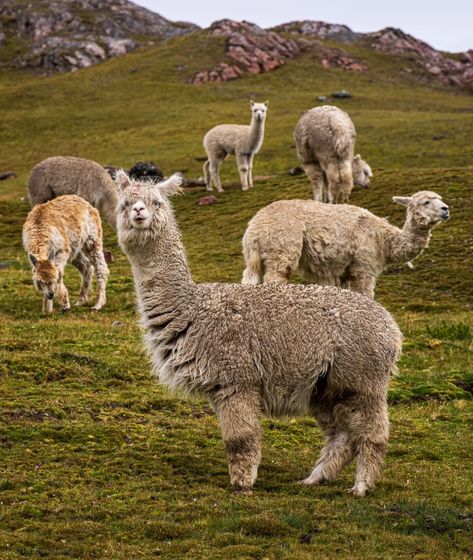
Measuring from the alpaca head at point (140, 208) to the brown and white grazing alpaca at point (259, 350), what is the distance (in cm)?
1

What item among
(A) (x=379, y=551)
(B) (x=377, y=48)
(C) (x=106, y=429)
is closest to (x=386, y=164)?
(C) (x=106, y=429)

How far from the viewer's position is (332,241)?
1505 cm

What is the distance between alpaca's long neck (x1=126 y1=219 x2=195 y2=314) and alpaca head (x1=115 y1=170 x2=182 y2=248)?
119 millimetres

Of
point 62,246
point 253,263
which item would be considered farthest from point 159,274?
point 62,246

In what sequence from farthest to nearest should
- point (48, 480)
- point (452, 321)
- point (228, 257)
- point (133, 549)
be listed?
1. point (228, 257)
2. point (452, 321)
3. point (48, 480)
4. point (133, 549)

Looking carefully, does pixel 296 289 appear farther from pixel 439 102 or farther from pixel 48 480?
pixel 439 102

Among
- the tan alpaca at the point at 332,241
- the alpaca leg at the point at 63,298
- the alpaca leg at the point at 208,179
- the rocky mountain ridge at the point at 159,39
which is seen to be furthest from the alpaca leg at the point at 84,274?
the rocky mountain ridge at the point at 159,39

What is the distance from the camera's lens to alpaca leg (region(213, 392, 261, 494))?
7902mm

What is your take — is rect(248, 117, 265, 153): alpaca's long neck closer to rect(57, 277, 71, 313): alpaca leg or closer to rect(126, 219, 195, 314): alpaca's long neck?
rect(57, 277, 71, 313): alpaca leg

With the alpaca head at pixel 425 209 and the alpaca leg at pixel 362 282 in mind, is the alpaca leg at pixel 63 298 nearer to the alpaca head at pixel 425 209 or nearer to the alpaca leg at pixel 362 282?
the alpaca leg at pixel 362 282

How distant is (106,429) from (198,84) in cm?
6493

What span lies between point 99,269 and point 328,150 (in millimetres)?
8689

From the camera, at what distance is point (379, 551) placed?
21.7 feet

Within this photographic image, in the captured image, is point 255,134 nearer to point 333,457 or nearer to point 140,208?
point 140,208
